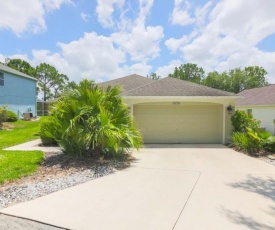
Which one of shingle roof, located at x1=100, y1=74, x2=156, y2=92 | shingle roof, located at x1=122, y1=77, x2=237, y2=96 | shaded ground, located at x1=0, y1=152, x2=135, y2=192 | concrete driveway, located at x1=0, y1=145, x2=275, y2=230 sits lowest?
concrete driveway, located at x1=0, y1=145, x2=275, y2=230

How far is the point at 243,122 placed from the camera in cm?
1152

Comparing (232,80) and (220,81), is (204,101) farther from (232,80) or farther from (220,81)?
(232,80)

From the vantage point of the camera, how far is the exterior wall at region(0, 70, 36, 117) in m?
23.0

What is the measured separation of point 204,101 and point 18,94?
21.6 meters

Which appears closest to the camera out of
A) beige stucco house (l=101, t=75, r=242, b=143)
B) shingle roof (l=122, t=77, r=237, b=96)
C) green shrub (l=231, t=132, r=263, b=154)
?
green shrub (l=231, t=132, r=263, b=154)

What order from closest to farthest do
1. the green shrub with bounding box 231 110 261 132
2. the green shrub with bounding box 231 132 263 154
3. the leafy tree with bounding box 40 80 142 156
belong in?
the leafy tree with bounding box 40 80 142 156, the green shrub with bounding box 231 132 263 154, the green shrub with bounding box 231 110 261 132

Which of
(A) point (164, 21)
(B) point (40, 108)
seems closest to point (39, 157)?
(A) point (164, 21)

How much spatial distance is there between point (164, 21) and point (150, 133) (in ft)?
21.5

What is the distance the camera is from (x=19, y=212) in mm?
4047

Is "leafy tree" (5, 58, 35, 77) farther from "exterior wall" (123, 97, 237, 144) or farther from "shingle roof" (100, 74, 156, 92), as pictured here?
"exterior wall" (123, 97, 237, 144)

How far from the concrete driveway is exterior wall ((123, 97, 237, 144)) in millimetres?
5110

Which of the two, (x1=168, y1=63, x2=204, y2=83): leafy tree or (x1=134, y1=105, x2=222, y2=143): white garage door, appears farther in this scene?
(x1=168, y1=63, x2=204, y2=83): leafy tree

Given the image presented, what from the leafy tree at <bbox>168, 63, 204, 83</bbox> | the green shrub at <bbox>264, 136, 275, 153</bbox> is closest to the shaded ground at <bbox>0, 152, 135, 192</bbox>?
the green shrub at <bbox>264, 136, 275, 153</bbox>

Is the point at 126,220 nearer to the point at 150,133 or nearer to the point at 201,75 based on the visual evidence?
the point at 150,133
